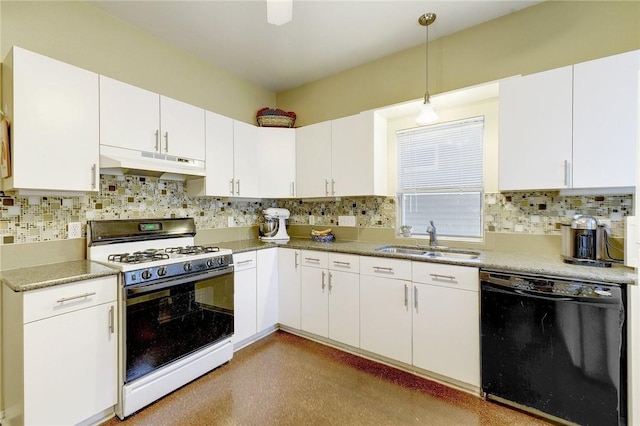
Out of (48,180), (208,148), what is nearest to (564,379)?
(208,148)

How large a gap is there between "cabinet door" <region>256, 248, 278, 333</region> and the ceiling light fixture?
1.93 meters

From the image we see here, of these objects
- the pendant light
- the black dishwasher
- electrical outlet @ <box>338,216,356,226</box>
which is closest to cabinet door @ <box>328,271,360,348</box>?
electrical outlet @ <box>338,216,356,226</box>

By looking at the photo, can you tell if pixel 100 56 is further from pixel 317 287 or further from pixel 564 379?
pixel 564 379

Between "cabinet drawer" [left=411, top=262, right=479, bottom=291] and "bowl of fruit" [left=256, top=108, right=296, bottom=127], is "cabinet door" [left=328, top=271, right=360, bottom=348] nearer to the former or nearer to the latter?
"cabinet drawer" [left=411, top=262, right=479, bottom=291]

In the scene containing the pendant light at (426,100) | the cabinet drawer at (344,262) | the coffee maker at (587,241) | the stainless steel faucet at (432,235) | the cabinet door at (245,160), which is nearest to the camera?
the coffee maker at (587,241)

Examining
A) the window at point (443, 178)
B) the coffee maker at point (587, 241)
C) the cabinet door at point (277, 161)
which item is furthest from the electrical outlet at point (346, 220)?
the coffee maker at point (587, 241)

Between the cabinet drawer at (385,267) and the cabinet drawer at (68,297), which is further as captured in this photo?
the cabinet drawer at (385,267)

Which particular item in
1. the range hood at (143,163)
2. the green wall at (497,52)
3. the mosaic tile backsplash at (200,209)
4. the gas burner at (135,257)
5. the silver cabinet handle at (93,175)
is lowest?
the gas burner at (135,257)

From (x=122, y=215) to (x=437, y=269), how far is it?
251cm

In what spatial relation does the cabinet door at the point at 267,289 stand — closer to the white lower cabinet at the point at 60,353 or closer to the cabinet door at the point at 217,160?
the cabinet door at the point at 217,160

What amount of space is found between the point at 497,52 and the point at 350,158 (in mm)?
1489

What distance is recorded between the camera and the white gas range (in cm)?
180

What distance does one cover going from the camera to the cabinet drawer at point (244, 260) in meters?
2.57

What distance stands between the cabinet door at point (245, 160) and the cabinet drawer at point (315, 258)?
0.90 meters
